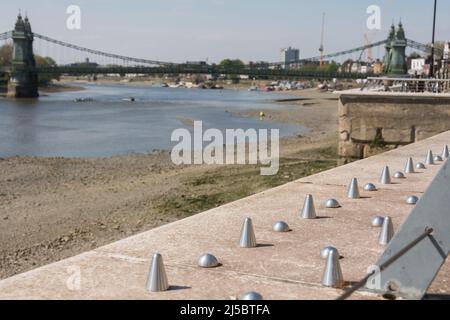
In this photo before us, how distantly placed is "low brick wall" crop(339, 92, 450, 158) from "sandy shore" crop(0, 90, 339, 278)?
2.34 meters

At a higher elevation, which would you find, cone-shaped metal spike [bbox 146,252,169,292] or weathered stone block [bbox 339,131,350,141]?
cone-shaped metal spike [bbox 146,252,169,292]

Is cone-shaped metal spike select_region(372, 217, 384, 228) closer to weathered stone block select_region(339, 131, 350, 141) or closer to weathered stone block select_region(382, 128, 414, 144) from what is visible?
weathered stone block select_region(382, 128, 414, 144)

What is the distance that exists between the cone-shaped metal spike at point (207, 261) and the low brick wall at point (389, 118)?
29.9 ft

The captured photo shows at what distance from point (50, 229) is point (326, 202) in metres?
7.83

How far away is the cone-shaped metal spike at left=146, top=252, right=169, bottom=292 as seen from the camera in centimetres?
261

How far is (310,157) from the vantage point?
742 inches

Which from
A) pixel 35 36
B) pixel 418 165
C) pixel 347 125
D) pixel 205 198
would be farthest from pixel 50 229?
pixel 35 36

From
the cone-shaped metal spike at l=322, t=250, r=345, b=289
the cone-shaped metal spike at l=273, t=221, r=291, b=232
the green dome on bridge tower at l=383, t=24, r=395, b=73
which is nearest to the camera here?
the cone-shaped metal spike at l=322, t=250, r=345, b=289

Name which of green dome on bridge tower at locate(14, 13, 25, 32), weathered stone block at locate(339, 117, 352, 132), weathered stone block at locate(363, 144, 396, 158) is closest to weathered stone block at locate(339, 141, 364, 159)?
weathered stone block at locate(363, 144, 396, 158)

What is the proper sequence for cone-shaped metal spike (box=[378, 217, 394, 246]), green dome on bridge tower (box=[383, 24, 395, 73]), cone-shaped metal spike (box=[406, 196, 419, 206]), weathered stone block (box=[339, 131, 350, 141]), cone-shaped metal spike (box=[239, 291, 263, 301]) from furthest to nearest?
green dome on bridge tower (box=[383, 24, 395, 73]) → weathered stone block (box=[339, 131, 350, 141]) → cone-shaped metal spike (box=[406, 196, 419, 206]) → cone-shaped metal spike (box=[378, 217, 394, 246]) → cone-shaped metal spike (box=[239, 291, 263, 301])

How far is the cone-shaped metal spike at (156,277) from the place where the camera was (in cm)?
261

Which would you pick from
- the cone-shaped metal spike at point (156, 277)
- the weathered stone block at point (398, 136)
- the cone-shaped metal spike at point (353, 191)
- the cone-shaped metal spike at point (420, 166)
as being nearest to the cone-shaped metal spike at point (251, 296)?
the cone-shaped metal spike at point (156, 277)

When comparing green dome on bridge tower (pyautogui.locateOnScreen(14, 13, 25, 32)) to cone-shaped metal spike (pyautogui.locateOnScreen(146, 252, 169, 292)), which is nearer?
cone-shaped metal spike (pyautogui.locateOnScreen(146, 252, 169, 292))

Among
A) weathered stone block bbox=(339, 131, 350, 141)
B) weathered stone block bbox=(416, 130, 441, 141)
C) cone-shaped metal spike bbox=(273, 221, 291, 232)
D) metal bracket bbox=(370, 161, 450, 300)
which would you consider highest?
metal bracket bbox=(370, 161, 450, 300)
